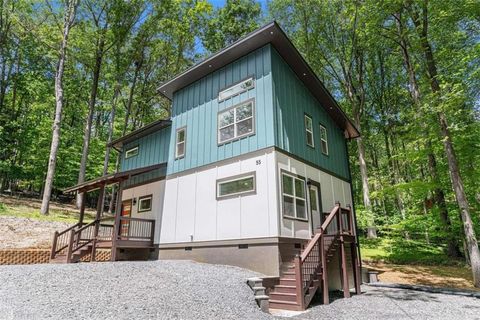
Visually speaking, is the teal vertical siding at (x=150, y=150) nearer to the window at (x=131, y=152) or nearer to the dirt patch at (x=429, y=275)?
the window at (x=131, y=152)

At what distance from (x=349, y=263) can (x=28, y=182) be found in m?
27.3

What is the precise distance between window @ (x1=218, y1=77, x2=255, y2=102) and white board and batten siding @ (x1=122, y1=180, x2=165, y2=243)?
4.42 meters

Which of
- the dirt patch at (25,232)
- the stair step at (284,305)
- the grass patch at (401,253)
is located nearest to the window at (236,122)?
the stair step at (284,305)

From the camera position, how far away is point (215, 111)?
1083cm

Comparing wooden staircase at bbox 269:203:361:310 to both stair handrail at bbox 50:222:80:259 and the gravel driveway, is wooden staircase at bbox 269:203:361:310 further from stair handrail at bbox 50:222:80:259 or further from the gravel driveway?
stair handrail at bbox 50:222:80:259

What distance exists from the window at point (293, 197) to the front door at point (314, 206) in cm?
62

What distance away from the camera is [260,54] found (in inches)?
392

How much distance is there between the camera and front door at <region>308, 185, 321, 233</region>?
10016mm

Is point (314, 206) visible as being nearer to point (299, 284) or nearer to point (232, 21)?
point (299, 284)

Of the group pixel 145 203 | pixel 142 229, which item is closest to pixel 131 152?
pixel 145 203

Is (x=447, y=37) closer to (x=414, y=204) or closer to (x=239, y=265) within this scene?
(x=414, y=204)

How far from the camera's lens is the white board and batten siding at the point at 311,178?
851 centimetres

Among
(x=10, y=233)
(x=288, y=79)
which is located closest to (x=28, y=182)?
(x=10, y=233)

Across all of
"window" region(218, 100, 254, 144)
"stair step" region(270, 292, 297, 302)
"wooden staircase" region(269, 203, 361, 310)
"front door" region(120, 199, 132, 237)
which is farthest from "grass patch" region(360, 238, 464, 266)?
"front door" region(120, 199, 132, 237)
